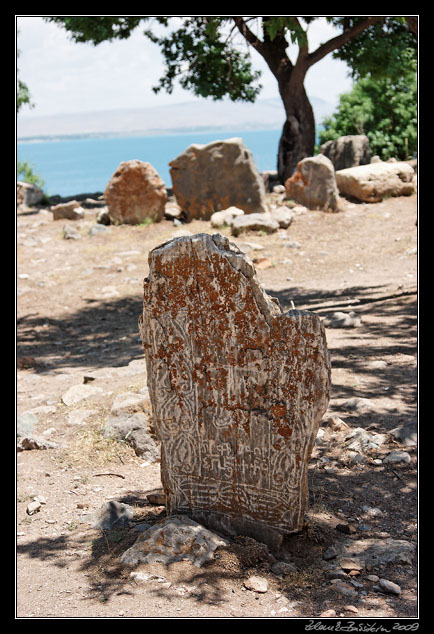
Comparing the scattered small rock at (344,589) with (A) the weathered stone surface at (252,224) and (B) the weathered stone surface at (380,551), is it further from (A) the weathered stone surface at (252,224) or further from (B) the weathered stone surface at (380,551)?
(A) the weathered stone surface at (252,224)

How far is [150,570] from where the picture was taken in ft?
12.1

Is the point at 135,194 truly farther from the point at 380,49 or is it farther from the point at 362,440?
the point at 362,440

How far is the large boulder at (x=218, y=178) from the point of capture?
48.5 ft

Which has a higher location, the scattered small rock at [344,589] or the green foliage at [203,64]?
the green foliage at [203,64]

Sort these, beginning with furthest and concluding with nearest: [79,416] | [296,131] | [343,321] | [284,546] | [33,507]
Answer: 1. [296,131]
2. [343,321]
3. [79,416]
4. [33,507]
5. [284,546]

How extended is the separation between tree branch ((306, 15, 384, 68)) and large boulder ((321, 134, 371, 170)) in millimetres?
2158

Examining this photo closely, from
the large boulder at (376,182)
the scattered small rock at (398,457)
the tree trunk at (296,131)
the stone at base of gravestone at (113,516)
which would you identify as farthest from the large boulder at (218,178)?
the stone at base of gravestone at (113,516)

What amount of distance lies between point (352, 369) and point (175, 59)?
43.7ft

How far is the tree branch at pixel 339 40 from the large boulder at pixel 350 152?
216 centimetres

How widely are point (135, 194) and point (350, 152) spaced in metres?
6.02

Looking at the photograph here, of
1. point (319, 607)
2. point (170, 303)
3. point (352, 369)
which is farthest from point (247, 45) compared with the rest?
point (319, 607)

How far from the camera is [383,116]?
21047 millimetres

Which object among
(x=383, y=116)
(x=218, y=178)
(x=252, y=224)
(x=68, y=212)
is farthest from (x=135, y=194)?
(x=383, y=116)

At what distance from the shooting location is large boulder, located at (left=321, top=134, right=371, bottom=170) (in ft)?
58.2
